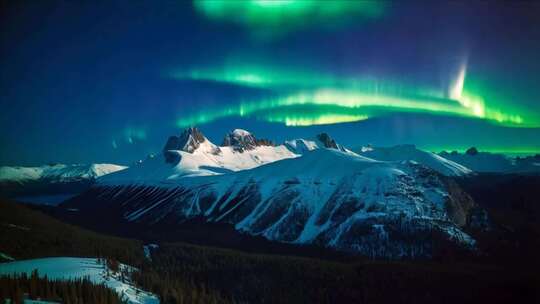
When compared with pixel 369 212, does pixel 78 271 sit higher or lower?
lower

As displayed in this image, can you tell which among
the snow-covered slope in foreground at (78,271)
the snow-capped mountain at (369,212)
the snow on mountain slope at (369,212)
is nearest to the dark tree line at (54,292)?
the snow-covered slope in foreground at (78,271)

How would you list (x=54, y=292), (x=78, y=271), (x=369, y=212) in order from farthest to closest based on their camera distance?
1. (x=369, y=212)
2. (x=78, y=271)
3. (x=54, y=292)

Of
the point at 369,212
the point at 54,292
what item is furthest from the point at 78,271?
the point at 369,212

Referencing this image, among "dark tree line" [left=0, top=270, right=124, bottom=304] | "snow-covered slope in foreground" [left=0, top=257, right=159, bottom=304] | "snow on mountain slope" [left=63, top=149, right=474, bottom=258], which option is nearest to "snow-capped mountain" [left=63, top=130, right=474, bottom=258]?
"snow on mountain slope" [left=63, top=149, right=474, bottom=258]

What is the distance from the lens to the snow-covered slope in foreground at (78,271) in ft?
177

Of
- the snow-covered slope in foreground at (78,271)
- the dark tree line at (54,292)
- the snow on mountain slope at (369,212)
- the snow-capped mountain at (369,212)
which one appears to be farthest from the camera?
the snow on mountain slope at (369,212)

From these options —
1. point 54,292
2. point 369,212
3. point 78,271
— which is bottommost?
point 78,271

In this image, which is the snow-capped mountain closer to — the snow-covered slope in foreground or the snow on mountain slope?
the snow on mountain slope

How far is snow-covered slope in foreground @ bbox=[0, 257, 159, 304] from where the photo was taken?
54062 mm

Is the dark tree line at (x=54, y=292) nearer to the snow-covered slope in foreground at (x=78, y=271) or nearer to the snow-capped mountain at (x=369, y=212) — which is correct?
the snow-covered slope in foreground at (x=78, y=271)

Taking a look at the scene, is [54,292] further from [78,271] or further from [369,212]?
[369,212]

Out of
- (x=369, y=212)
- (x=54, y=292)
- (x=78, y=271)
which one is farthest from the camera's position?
(x=369, y=212)

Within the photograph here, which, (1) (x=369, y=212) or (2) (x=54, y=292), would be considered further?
(1) (x=369, y=212)

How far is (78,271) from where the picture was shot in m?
60.2
